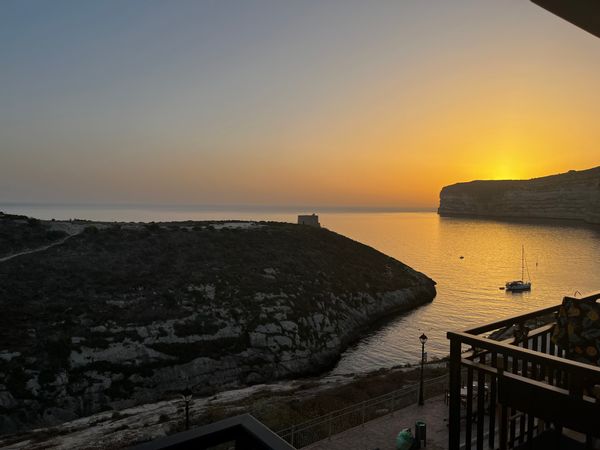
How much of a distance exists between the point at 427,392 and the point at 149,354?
70.0ft

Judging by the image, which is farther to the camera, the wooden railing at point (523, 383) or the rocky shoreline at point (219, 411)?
the rocky shoreline at point (219, 411)

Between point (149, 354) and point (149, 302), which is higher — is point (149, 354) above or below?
below

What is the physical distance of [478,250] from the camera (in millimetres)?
132000

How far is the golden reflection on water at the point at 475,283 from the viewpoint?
44.3 m

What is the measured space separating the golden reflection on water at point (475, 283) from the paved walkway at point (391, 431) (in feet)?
22.5

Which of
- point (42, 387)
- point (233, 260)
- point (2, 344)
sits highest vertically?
point (233, 260)

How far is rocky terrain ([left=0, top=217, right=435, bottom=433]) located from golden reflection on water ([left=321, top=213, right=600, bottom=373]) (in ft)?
12.1

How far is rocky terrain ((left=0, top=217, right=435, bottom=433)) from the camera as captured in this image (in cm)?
2952

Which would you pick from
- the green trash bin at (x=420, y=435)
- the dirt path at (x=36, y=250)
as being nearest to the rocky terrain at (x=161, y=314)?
the dirt path at (x=36, y=250)

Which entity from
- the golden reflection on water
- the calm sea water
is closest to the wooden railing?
the golden reflection on water

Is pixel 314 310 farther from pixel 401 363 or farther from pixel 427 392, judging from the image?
pixel 427 392

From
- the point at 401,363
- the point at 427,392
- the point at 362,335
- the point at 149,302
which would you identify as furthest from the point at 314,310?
the point at 427,392

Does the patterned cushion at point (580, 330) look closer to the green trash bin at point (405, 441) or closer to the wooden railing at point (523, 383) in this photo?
the wooden railing at point (523, 383)

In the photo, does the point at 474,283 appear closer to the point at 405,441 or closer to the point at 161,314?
the point at 161,314
